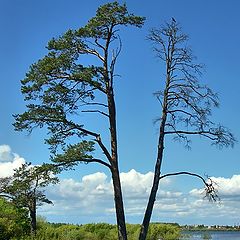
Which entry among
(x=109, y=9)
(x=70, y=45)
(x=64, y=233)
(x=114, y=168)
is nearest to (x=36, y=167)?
(x=114, y=168)

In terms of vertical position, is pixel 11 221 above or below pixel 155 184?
below

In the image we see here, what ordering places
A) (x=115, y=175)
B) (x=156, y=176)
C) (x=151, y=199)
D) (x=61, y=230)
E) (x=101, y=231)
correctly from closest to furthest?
1. (x=115, y=175)
2. (x=151, y=199)
3. (x=156, y=176)
4. (x=61, y=230)
5. (x=101, y=231)

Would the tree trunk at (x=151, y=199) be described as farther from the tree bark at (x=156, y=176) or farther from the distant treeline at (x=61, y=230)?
the distant treeline at (x=61, y=230)

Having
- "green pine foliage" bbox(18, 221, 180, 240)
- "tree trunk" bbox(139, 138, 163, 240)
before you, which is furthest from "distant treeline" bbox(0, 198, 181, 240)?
"tree trunk" bbox(139, 138, 163, 240)

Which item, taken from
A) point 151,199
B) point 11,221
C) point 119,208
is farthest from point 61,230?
point 119,208

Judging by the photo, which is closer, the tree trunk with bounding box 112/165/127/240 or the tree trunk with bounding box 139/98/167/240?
the tree trunk with bounding box 112/165/127/240

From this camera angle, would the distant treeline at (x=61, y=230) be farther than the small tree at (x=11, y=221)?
Yes

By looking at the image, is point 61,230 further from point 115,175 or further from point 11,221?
point 115,175

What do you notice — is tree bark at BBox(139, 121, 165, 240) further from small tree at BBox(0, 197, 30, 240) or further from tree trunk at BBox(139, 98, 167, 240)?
small tree at BBox(0, 197, 30, 240)

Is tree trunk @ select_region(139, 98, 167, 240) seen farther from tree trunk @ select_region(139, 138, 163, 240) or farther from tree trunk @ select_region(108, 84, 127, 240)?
tree trunk @ select_region(108, 84, 127, 240)

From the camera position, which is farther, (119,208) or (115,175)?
(115,175)

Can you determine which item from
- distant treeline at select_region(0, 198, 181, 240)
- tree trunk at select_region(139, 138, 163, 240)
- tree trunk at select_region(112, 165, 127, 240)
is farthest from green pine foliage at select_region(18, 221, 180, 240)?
tree trunk at select_region(112, 165, 127, 240)

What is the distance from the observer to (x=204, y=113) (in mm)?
19000

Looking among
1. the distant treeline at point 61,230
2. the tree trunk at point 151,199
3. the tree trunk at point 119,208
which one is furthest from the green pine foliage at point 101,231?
the tree trunk at point 119,208
